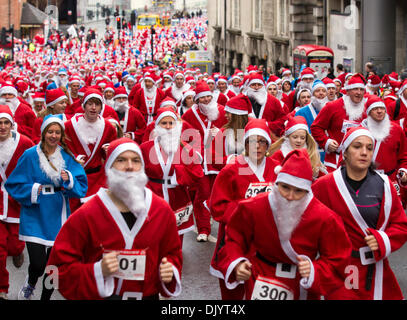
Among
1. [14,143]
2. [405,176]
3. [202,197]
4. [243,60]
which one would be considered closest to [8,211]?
[14,143]

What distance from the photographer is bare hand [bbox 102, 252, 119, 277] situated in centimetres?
454

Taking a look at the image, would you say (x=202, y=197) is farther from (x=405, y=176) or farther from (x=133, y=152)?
(x=133, y=152)

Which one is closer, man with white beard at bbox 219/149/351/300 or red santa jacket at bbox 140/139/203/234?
man with white beard at bbox 219/149/351/300

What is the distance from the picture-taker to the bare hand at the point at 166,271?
4715 millimetres

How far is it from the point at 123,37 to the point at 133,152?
2364 inches

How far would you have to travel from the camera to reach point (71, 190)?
280 inches

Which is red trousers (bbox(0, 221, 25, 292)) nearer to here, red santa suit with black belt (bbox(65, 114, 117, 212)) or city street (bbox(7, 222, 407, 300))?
city street (bbox(7, 222, 407, 300))

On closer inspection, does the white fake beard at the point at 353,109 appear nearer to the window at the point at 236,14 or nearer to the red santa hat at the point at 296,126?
the red santa hat at the point at 296,126

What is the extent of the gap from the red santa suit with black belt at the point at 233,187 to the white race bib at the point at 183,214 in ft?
6.06

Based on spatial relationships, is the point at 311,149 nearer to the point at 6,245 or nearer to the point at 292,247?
the point at 292,247

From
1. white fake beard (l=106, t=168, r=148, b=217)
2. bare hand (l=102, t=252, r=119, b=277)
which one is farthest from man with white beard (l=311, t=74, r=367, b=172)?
bare hand (l=102, t=252, r=119, b=277)

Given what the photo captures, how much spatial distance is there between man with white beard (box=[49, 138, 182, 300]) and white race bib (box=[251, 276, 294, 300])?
489mm

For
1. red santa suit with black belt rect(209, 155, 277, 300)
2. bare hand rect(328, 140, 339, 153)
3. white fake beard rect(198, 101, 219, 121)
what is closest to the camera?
red santa suit with black belt rect(209, 155, 277, 300)

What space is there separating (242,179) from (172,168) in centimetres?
194
